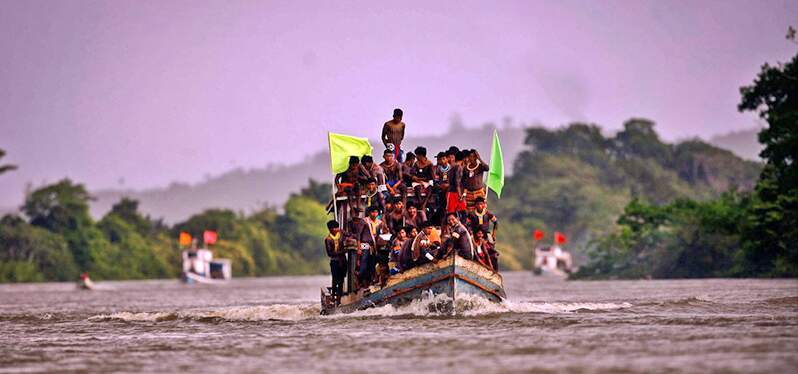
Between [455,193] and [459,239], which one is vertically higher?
[455,193]

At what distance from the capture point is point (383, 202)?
94.8ft

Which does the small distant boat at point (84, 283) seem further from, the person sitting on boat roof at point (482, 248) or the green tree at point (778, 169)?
the person sitting on boat roof at point (482, 248)

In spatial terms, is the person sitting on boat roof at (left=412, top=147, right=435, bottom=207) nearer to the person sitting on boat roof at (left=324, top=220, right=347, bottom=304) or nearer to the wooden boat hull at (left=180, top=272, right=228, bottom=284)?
the person sitting on boat roof at (left=324, top=220, right=347, bottom=304)

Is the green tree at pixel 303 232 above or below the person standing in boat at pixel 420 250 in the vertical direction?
above

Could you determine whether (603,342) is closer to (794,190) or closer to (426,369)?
(426,369)

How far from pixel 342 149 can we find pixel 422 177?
197cm

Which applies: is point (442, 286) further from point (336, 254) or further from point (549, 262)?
point (549, 262)

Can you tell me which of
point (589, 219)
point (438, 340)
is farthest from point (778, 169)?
point (589, 219)

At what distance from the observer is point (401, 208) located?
28594 millimetres

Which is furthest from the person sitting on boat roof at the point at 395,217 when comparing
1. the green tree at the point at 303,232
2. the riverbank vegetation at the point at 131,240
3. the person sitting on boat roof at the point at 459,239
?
the green tree at the point at 303,232

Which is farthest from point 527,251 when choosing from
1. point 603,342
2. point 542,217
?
point 603,342

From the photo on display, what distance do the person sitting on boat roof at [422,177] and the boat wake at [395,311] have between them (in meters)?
2.17

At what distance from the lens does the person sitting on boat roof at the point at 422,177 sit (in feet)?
94.2

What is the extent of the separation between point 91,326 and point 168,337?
5599mm
